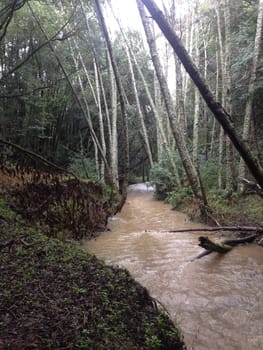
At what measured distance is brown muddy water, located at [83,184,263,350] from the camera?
3035mm

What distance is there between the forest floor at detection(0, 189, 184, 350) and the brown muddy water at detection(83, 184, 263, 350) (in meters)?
0.65

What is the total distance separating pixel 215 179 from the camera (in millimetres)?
11656

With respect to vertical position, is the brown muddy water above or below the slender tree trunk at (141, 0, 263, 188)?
below

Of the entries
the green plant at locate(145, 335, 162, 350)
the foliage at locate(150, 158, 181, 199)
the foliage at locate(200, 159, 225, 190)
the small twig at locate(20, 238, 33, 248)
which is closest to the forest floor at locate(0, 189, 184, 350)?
the green plant at locate(145, 335, 162, 350)

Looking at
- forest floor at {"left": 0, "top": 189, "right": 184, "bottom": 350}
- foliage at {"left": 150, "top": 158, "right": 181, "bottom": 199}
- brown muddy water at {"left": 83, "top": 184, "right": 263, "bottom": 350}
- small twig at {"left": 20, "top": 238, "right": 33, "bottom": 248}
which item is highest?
foliage at {"left": 150, "top": 158, "right": 181, "bottom": 199}

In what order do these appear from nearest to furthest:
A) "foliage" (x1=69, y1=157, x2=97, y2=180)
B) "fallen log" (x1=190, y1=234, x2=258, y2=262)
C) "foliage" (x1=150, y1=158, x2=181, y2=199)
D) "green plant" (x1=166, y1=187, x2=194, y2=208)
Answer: "fallen log" (x1=190, y1=234, x2=258, y2=262) → "green plant" (x1=166, y1=187, x2=194, y2=208) → "foliage" (x1=150, y1=158, x2=181, y2=199) → "foliage" (x1=69, y1=157, x2=97, y2=180)

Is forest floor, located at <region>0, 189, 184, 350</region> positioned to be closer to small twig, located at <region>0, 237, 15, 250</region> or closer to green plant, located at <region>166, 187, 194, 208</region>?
small twig, located at <region>0, 237, 15, 250</region>

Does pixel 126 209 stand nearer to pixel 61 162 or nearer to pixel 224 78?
pixel 224 78

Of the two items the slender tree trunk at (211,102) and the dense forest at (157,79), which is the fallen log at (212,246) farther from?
the slender tree trunk at (211,102)

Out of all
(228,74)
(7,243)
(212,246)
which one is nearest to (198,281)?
(212,246)

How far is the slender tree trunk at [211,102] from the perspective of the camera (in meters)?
1.52

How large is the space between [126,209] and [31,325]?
31.6 feet

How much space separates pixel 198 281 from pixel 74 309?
239cm

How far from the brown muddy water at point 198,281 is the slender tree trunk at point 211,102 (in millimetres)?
2055
